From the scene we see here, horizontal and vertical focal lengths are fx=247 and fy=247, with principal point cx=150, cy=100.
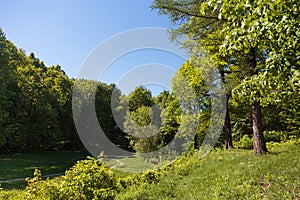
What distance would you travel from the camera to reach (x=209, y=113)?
15.9 metres

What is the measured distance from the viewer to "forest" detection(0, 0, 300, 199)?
132 inches

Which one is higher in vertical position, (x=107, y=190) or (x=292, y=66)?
(x=292, y=66)

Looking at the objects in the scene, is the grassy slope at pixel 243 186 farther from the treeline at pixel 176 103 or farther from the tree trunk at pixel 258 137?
the tree trunk at pixel 258 137

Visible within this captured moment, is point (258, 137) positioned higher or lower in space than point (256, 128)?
lower

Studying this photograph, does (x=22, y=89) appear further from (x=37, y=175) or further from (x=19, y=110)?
(x=37, y=175)

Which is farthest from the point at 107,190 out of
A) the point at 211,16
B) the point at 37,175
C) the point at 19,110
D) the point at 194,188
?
the point at 19,110

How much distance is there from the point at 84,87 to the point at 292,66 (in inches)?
1289

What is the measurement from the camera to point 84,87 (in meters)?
34.2

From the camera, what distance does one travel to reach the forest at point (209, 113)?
3.36 metres

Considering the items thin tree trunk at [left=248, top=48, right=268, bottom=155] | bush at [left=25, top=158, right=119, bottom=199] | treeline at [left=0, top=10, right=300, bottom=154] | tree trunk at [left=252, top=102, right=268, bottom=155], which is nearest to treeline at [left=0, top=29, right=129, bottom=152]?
treeline at [left=0, top=10, right=300, bottom=154]

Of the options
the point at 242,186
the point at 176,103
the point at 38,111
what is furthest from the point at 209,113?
the point at 38,111

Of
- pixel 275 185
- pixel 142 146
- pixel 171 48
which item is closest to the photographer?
pixel 275 185

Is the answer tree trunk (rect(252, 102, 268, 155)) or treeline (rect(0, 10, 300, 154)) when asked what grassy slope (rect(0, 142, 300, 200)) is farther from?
tree trunk (rect(252, 102, 268, 155))

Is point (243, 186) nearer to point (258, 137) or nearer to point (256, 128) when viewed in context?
point (258, 137)
